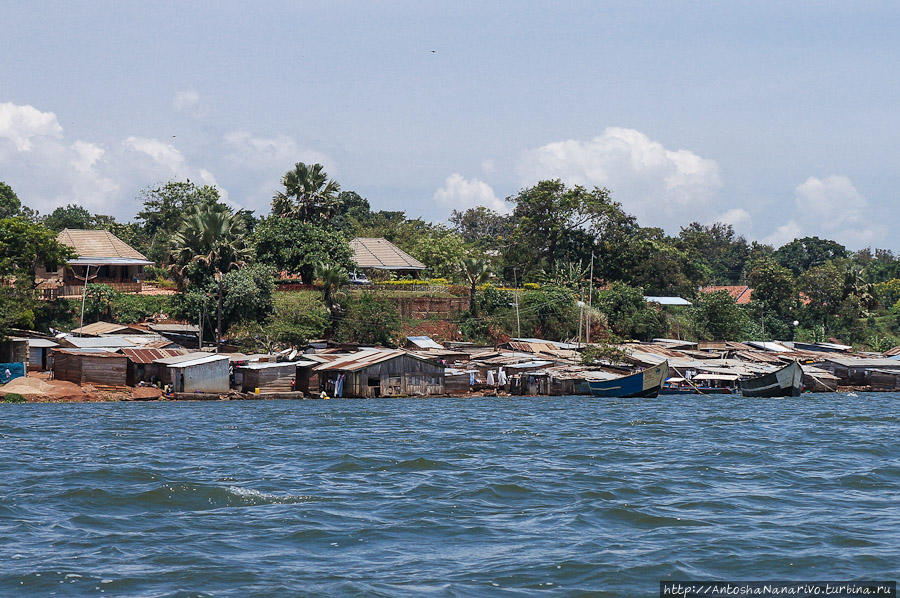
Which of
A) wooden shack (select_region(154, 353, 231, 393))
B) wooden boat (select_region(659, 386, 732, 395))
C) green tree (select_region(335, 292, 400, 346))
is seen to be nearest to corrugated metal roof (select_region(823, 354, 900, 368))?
wooden boat (select_region(659, 386, 732, 395))

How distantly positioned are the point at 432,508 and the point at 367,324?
41995 mm

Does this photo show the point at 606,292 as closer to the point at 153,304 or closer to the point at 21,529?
the point at 153,304

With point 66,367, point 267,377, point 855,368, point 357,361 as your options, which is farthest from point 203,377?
point 855,368

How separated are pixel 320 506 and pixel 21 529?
176 inches

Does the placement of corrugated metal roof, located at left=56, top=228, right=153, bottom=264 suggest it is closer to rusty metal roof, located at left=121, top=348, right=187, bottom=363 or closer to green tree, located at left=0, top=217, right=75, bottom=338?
green tree, located at left=0, top=217, right=75, bottom=338

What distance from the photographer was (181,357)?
143 feet

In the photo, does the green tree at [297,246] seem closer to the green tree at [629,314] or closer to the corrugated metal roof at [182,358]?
the corrugated metal roof at [182,358]

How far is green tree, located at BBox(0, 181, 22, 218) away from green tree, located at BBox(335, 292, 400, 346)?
3832cm

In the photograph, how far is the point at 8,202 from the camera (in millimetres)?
79812

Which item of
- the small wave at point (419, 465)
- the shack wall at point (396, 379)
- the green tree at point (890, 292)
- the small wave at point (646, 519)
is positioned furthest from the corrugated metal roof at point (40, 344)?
the green tree at point (890, 292)

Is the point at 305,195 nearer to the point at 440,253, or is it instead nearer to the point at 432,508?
the point at 440,253

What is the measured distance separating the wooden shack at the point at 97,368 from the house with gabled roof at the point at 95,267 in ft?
48.0

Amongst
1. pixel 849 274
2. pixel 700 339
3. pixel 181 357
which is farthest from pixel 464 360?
pixel 849 274

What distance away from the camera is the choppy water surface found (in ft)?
36.4
